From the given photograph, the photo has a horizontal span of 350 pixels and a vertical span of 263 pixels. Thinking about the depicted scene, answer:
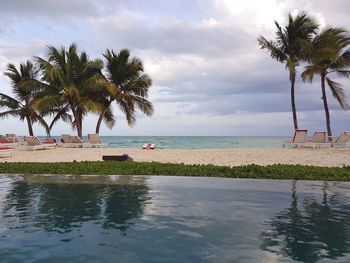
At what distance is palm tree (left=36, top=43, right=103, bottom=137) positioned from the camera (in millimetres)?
25141

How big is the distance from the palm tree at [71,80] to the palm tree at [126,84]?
0.91 metres

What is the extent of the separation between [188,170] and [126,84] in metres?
16.0

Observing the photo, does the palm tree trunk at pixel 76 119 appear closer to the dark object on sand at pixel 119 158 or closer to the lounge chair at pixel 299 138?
the dark object on sand at pixel 119 158

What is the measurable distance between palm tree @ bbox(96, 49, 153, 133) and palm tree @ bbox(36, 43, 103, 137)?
3.00ft

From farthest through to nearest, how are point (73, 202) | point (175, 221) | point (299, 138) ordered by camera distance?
point (299, 138) → point (73, 202) → point (175, 221)

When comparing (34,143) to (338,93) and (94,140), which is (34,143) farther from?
(338,93)

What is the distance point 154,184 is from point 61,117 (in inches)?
804

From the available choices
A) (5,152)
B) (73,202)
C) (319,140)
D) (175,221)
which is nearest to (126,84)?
(5,152)

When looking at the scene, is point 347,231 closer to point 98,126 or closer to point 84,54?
point 98,126

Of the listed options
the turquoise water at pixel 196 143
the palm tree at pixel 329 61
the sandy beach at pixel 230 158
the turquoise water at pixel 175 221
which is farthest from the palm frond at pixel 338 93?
the turquoise water at pixel 196 143

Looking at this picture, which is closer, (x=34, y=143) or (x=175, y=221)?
(x=175, y=221)

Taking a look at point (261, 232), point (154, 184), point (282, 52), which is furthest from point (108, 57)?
point (261, 232)

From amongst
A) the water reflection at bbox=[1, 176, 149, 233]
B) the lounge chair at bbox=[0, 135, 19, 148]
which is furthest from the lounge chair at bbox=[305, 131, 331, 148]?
the lounge chair at bbox=[0, 135, 19, 148]

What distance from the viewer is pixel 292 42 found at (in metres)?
24.8
